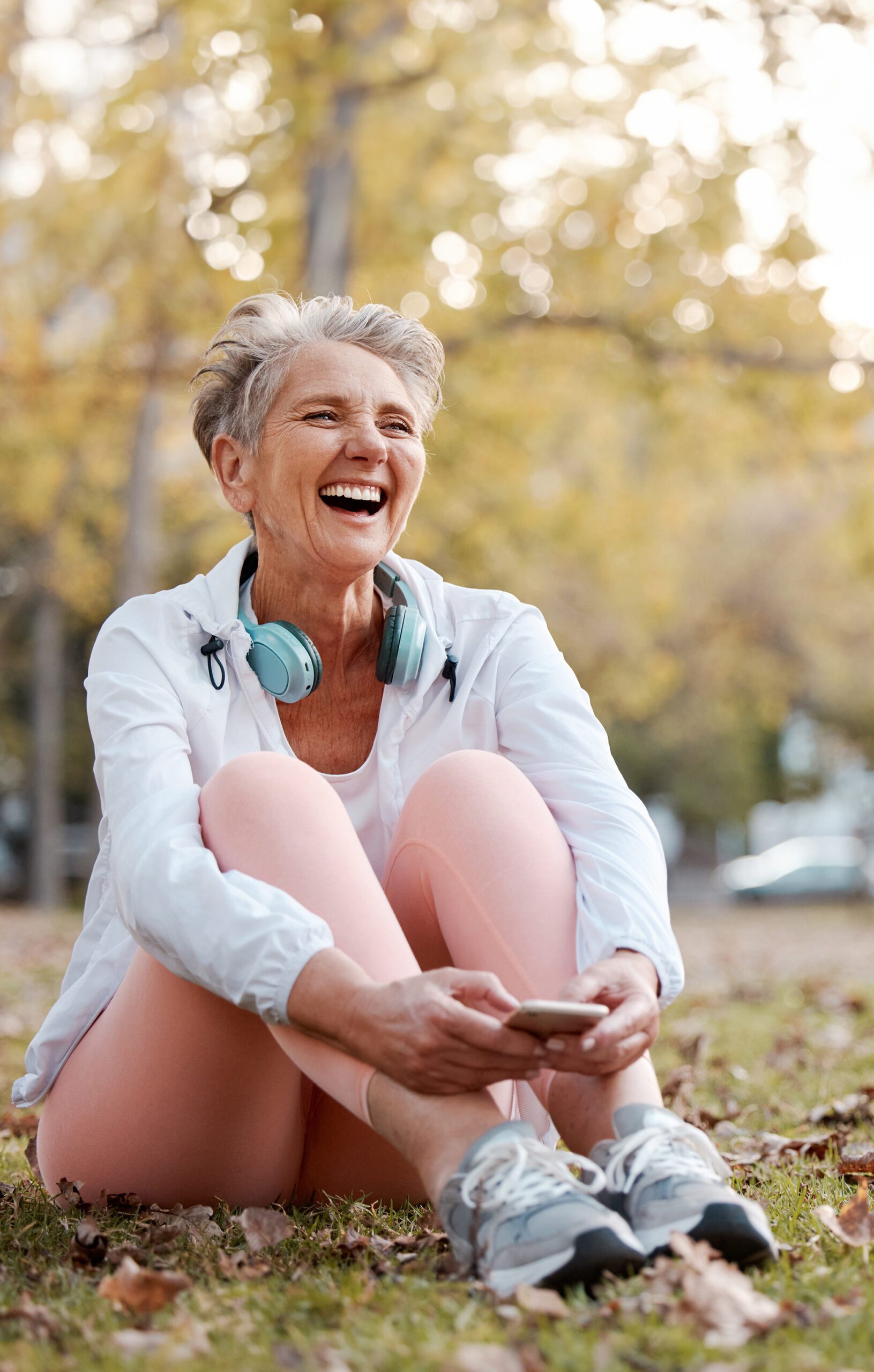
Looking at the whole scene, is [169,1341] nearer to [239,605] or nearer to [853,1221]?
[853,1221]

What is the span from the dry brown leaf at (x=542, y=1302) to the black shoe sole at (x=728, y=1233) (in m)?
0.19

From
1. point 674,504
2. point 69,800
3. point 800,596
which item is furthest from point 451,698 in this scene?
point 69,800

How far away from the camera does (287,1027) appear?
2131 mm

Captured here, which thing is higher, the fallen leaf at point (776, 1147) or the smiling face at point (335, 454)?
the smiling face at point (335, 454)

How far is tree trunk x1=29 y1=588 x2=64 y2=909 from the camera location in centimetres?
1794

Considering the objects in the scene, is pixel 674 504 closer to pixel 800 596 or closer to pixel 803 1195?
pixel 800 596

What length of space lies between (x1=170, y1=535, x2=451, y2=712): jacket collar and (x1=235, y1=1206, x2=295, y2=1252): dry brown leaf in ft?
3.38

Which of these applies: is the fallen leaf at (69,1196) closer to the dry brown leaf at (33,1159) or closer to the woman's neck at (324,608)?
the dry brown leaf at (33,1159)

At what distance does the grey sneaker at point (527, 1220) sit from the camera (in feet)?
5.96

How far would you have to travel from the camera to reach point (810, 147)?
34.9 ft

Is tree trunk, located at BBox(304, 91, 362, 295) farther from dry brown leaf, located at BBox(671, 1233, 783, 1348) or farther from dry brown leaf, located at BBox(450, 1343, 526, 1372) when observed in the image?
dry brown leaf, located at BBox(450, 1343, 526, 1372)

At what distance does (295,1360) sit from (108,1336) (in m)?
0.28

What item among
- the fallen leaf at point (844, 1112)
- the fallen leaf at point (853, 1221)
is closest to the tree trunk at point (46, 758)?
the fallen leaf at point (844, 1112)

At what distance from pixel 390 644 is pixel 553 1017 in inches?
42.7
